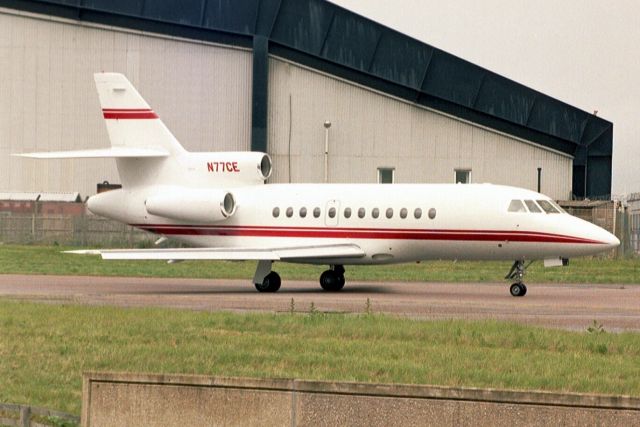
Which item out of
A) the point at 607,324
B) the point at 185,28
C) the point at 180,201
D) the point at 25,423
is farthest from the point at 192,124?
the point at 25,423

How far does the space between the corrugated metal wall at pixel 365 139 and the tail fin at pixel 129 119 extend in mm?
22730

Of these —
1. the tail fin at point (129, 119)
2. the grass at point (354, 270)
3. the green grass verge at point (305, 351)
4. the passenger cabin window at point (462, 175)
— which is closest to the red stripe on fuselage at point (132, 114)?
the tail fin at point (129, 119)

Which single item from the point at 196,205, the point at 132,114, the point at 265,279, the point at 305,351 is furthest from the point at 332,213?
the point at 305,351

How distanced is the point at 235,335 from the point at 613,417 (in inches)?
387

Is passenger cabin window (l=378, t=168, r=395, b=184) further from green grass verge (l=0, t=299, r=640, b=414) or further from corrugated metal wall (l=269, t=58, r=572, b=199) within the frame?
green grass verge (l=0, t=299, r=640, b=414)

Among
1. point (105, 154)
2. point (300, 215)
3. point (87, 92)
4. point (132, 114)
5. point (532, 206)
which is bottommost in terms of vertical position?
point (300, 215)

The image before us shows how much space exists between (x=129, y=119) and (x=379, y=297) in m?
9.96

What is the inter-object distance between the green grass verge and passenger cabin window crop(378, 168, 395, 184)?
121 ft

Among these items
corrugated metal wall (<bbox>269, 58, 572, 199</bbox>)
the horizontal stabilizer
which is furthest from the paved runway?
corrugated metal wall (<bbox>269, 58, 572, 199</bbox>)

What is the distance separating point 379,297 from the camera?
2866cm

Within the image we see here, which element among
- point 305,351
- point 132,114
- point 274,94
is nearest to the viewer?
point 305,351

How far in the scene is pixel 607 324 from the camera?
70.5ft

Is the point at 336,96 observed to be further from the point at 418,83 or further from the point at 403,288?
the point at 403,288

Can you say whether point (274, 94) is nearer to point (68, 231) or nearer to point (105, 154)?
point (68, 231)
